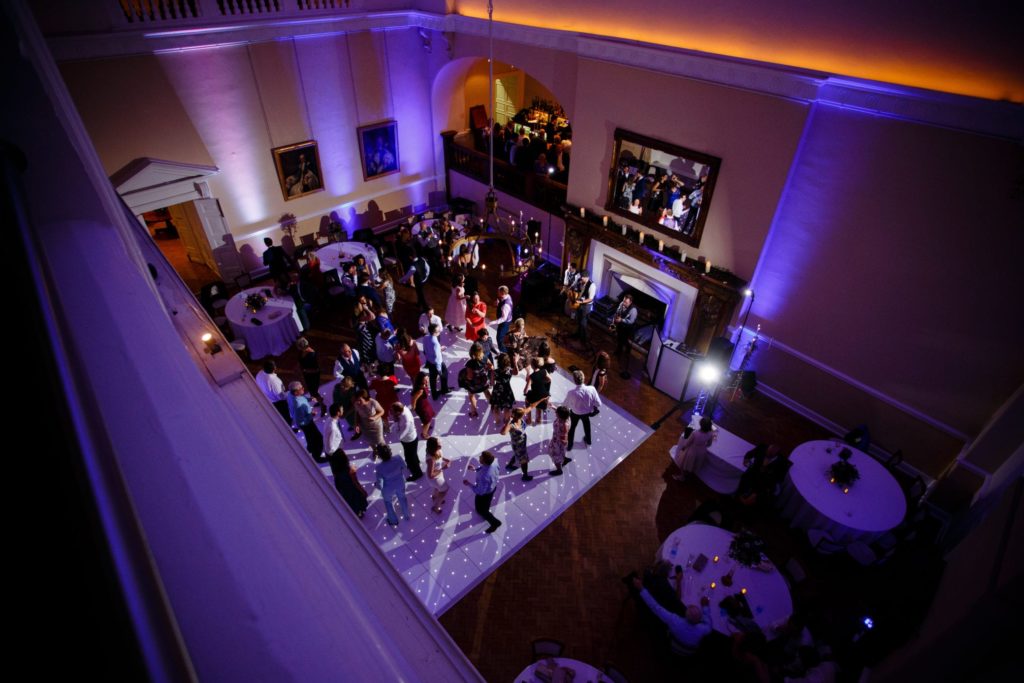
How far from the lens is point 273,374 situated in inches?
277

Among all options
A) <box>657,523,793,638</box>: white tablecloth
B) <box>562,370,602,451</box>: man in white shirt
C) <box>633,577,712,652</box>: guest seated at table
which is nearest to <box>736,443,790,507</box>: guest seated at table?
<box>657,523,793,638</box>: white tablecloth

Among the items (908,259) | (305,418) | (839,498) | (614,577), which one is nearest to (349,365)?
(305,418)

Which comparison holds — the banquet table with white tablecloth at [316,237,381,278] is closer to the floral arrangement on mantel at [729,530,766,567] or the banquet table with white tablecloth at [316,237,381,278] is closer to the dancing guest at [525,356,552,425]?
the dancing guest at [525,356,552,425]

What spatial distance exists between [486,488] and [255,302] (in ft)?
18.2

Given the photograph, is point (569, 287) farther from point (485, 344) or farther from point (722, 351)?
point (722, 351)

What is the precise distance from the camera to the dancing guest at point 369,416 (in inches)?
260

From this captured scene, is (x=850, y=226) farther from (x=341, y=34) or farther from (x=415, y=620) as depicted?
(x=341, y=34)

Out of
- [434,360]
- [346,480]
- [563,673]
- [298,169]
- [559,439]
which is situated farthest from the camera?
[298,169]

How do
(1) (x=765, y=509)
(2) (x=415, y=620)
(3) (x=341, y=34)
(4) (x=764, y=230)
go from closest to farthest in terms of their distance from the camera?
(2) (x=415, y=620)
(1) (x=765, y=509)
(4) (x=764, y=230)
(3) (x=341, y=34)

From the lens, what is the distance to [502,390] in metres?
7.70

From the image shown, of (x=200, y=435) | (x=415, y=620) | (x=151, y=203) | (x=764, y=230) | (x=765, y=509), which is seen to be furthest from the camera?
(x=151, y=203)

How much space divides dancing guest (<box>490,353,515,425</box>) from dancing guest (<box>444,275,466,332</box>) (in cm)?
188

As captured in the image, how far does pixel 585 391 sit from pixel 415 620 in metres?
5.78

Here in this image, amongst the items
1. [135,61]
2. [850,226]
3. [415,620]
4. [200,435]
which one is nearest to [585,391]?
[850,226]
